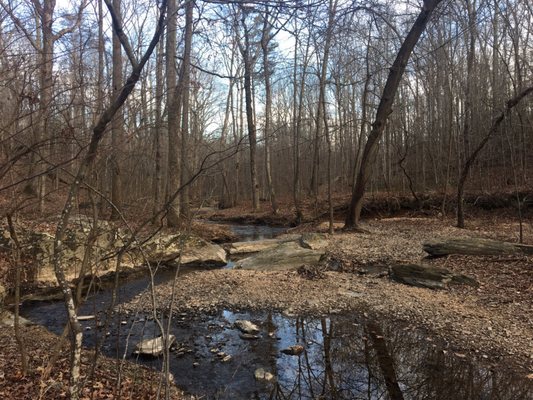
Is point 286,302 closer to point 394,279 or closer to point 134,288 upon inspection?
point 394,279

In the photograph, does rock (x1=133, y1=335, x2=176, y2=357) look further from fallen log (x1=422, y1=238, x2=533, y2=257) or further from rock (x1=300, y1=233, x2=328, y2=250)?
fallen log (x1=422, y1=238, x2=533, y2=257)

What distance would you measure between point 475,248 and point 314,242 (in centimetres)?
427

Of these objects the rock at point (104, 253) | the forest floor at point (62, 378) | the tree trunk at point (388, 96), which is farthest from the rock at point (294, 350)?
the tree trunk at point (388, 96)

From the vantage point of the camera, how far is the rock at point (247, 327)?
6168mm

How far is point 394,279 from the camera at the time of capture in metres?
8.37

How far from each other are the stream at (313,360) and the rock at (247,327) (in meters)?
0.10

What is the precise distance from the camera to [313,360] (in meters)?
5.20

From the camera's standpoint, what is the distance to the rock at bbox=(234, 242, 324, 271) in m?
9.89

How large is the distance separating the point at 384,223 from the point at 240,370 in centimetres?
1194

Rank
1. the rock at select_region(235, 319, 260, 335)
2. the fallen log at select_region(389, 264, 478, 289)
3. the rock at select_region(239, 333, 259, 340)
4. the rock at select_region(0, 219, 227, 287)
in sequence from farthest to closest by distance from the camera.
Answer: the fallen log at select_region(389, 264, 478, 289) → the rock at select_region(0, 219, 227, 287) → the rock at select_region(235, 319, 260, 335) → the rock at select_region(239, 333, 259, 340)

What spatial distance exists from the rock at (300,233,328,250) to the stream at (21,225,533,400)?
4.85 meters

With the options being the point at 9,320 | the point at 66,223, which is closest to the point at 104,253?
the point at 9,320

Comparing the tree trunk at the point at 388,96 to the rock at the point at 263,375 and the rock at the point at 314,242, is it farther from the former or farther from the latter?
the rock at the point at 263,375

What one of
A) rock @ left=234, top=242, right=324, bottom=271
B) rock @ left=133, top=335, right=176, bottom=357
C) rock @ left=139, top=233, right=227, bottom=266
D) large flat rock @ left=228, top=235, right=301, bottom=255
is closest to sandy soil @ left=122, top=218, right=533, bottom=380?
rock @ left=234, top=242, right=324, bottom=271
